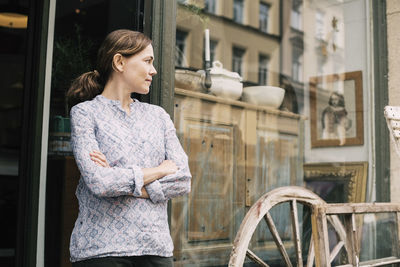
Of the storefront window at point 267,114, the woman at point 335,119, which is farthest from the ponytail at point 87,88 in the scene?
the woman at point 335,119

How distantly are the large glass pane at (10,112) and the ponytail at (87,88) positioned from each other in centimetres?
61

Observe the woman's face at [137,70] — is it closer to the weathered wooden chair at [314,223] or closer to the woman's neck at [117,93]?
the woman's neck at [117,93]

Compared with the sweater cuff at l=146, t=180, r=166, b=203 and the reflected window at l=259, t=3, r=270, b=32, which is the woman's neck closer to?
the sweater cuff at l=146, t=180, r=166, b=203

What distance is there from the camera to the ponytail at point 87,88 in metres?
2.11

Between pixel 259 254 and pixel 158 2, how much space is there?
1468 mm

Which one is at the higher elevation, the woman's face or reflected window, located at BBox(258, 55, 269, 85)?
reflected window, located at BBox(258, 55, 269, 85)

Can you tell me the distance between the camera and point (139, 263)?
1.86 meters

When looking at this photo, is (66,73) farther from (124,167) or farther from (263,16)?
(263,16)

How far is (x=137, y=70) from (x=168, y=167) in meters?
0.39

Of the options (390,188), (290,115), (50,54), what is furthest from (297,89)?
(50,54)

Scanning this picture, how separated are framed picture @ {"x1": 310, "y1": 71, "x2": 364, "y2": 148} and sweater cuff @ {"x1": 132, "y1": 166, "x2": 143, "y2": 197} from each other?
94.1 inches

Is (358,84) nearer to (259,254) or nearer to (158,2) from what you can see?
(259,254)

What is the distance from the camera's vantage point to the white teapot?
10.5ft

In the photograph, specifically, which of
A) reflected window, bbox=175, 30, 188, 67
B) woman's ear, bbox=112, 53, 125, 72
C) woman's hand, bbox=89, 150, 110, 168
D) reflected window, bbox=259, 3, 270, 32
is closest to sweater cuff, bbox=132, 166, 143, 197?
woman's hand, bbox=89, 150, 110, 168
